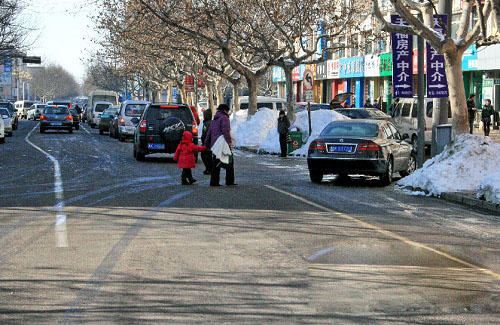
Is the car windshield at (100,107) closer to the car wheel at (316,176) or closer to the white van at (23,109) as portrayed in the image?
the car wheel at (316,176)

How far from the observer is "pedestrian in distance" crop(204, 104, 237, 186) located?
1773 centimetres

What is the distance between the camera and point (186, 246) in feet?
32.1

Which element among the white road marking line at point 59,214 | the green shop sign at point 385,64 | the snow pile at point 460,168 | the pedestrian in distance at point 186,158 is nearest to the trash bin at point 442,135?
the snow pile at point 460,168

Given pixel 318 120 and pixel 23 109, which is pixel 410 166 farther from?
pixel 23 109

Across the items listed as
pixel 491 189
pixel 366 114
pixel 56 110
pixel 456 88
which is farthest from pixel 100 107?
pixel 491 189

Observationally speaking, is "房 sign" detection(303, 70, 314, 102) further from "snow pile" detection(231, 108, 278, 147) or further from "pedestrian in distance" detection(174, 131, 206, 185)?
"pedestrian in distance" detection(174, 131, 206, 185)

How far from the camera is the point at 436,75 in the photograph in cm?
2130

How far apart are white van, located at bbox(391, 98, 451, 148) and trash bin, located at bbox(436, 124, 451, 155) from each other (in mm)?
11460

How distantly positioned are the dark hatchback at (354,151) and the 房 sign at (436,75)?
6.15ft

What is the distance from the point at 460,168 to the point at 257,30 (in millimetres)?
21742

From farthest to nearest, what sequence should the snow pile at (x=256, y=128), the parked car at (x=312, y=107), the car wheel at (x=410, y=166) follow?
the parked car at (x=312, y=107)
the snow pile at (x=256, y=128)
the car wheel at (x=410, y=166)

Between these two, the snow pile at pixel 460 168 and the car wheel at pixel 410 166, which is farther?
the car wheel at pixel 410 166

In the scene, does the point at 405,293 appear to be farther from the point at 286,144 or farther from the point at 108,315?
the point at 286,144

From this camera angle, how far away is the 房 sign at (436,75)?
21078 millimetres
